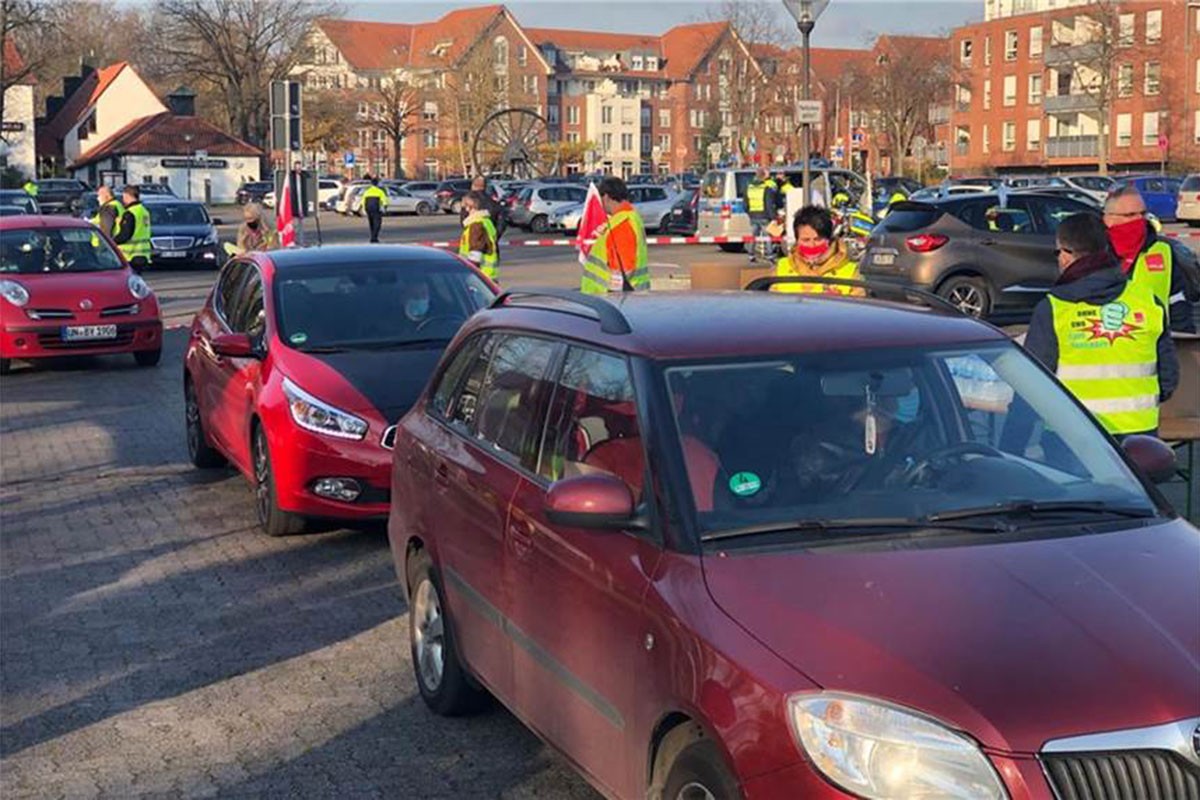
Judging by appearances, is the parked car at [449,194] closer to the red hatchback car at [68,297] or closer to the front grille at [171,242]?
the front grille at [171,242]

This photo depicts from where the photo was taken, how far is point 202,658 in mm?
7000

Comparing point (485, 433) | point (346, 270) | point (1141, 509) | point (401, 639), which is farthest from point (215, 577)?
point (1141, 509)

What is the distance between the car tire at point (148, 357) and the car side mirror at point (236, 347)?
8.42 m

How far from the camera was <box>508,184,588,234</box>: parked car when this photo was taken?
55219 millimetres

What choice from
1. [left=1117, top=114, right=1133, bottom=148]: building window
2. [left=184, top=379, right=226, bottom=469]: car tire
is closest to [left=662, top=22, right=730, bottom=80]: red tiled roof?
[left=1117, top=114, right=1133, bottom=148]: building window

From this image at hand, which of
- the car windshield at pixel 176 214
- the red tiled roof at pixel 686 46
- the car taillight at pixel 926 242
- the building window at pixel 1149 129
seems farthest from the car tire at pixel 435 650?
the red tiled roof at pixel 686 46

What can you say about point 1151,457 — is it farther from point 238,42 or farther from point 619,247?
point 238,42

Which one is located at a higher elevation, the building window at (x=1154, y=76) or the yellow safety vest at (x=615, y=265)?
the building window at (x=1154, y=76)

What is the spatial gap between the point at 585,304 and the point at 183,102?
3897 inches

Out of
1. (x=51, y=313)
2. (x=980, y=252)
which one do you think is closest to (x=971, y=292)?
(x=980, y=252)

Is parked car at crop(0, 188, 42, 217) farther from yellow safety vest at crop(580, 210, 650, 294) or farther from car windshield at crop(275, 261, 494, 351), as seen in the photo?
car windshield at crop(275, 261, 494, 351)

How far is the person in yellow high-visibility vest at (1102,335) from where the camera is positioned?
6.66 meters

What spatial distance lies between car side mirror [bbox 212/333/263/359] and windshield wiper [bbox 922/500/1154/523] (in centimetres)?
605

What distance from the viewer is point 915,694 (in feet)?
11.3
